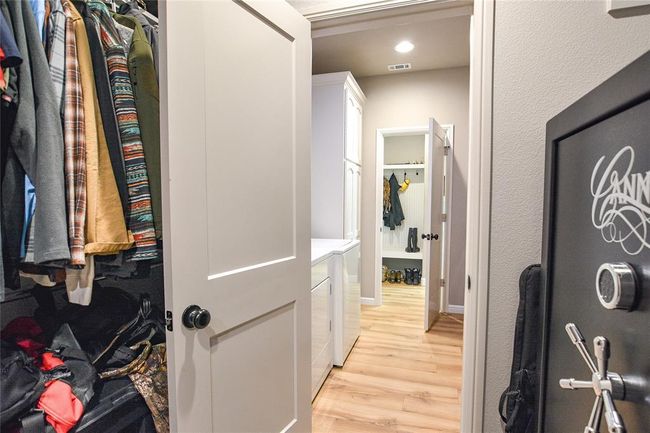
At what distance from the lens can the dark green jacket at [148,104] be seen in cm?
103

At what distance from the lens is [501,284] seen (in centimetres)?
125

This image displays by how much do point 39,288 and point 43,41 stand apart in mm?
751

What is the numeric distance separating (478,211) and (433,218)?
198cm

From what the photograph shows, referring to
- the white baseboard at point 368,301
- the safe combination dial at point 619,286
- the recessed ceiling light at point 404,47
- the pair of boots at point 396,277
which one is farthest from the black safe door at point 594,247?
the pair of boots at point 396,277

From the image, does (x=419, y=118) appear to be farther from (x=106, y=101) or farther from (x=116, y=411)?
(x=116, y=411)

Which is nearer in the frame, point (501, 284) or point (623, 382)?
point (623, 382)

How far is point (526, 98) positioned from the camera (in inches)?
46.9

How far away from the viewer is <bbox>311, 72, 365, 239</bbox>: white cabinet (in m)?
3.00

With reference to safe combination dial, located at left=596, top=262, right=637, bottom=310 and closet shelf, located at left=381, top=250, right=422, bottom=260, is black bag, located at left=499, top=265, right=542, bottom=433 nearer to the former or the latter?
safe combination dial, located at left=596, top=262, right=637, bottom=310

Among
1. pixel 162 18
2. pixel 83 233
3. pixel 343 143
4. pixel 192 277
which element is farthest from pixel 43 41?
pixel 343 143

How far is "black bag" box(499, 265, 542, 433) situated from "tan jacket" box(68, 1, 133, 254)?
4.25 ft

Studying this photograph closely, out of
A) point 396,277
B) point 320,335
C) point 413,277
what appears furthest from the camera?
point 396,277

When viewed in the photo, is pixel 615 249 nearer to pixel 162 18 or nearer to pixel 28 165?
pixel 162 18

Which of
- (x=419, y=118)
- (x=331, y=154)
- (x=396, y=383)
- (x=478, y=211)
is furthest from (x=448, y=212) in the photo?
(x=478, y=211)
